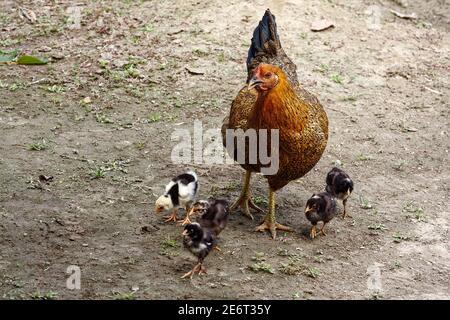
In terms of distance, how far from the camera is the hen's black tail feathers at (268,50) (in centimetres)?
660

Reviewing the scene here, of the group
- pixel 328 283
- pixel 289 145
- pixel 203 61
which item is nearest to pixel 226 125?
pixel 289 145

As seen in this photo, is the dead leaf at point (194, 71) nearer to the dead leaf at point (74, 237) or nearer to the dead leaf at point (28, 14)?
the dead leaf at point (28, 14)

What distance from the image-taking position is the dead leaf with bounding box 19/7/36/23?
31.7 feet

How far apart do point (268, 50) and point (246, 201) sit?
1442 millimetres

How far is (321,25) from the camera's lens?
953cm

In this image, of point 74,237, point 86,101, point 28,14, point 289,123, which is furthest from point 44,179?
point 28,14

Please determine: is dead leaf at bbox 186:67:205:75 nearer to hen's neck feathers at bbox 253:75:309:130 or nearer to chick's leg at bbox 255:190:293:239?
chick's leg at bbox 255:190:293:239

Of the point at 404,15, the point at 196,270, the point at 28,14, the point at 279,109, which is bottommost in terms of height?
the point at 28,14

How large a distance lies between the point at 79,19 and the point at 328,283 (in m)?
5.89

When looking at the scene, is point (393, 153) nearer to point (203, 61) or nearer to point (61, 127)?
point (203, 61)
